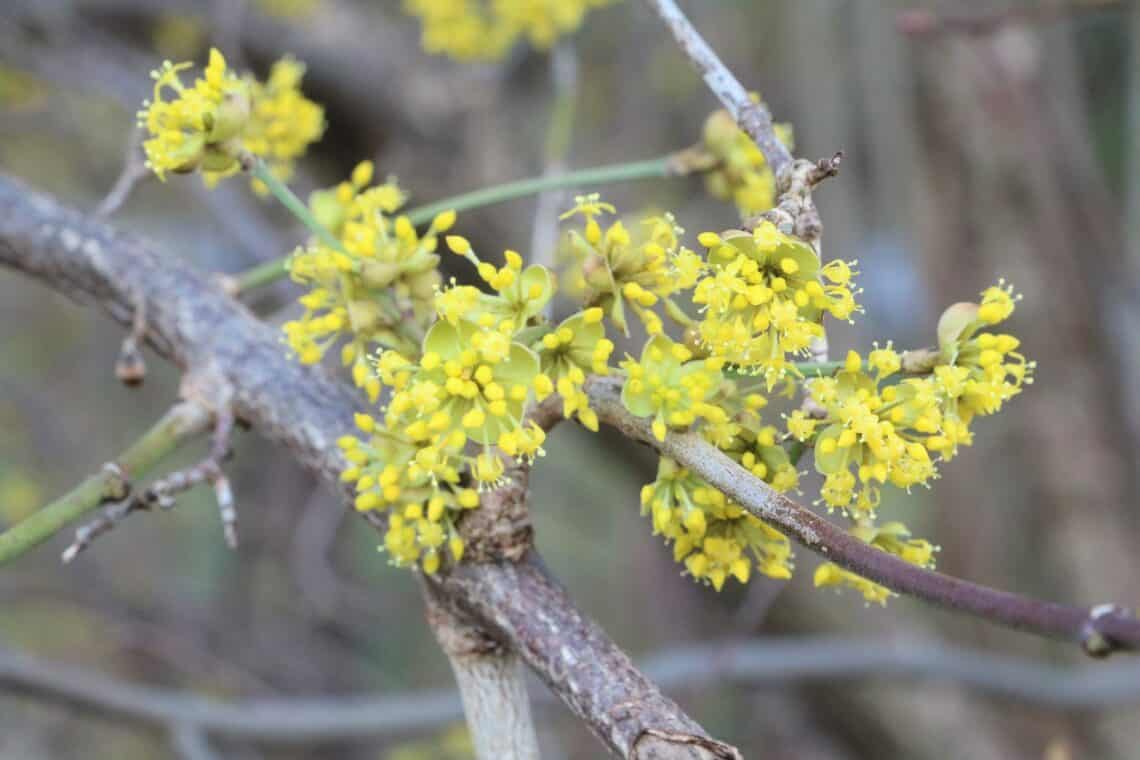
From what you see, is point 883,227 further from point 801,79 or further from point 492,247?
point 492,247

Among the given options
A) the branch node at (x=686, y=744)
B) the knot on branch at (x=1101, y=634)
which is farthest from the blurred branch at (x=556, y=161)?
the knot on branch at (x=1101, y=634)

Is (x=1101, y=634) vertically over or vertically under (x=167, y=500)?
under

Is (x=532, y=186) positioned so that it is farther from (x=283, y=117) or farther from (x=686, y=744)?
(x=686, y=744)

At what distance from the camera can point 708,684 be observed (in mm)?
2967

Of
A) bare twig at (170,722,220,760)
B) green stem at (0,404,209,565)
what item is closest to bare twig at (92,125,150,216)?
green stem at (0,404,209,565)

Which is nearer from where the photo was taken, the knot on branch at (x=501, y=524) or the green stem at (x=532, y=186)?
the knot on branch at (x=501, y=524)

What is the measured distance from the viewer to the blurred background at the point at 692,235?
322cm

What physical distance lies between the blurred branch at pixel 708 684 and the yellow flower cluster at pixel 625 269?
68.2 inches

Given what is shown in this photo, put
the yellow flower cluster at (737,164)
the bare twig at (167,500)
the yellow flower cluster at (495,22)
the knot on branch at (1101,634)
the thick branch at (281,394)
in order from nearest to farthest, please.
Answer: the knot on branch at (1101,634) < the thick branch at (281,394) < the bare twig at (167,500) < the yellow flower cluster at (737,164) < the yellow flower cluster at (495,22)

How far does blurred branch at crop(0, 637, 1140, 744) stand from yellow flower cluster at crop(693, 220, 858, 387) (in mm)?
1864

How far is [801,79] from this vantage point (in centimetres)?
376

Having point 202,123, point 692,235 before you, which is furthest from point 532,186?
point 692,235

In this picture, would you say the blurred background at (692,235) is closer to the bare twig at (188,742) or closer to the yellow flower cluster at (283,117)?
the bare twig at (188,742)

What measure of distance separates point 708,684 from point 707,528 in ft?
6.55
